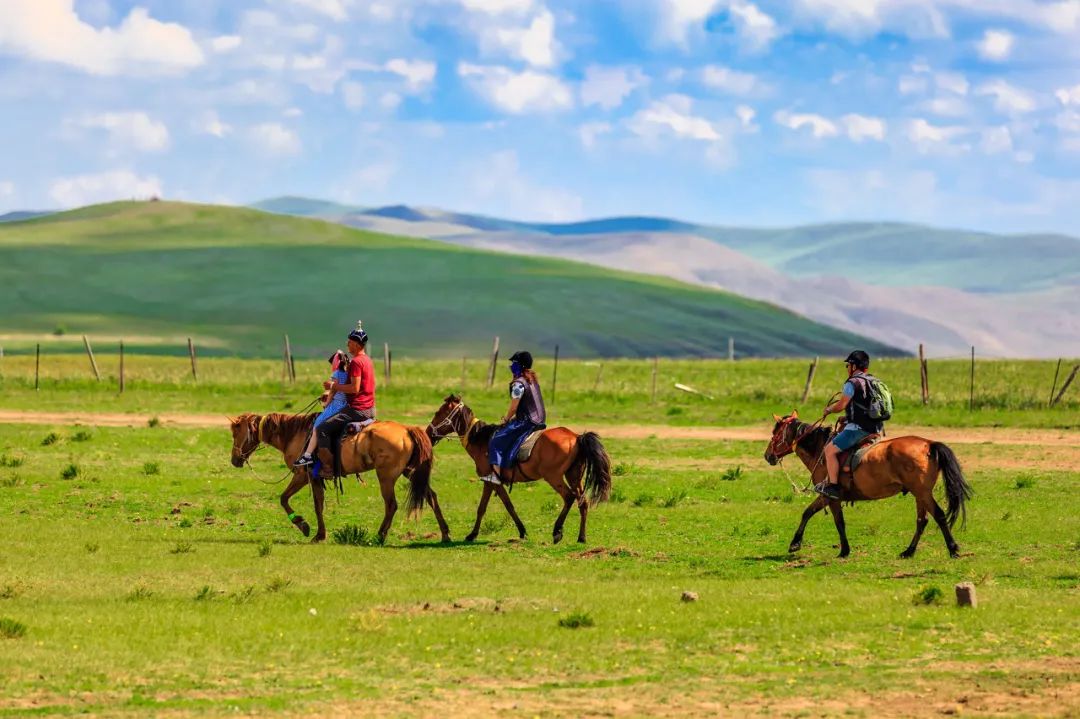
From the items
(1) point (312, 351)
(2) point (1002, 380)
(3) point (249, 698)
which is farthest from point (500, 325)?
(3) point (249, 698)

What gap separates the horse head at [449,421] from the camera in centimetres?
2372

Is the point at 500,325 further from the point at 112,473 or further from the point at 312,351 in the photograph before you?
the point at 112,473

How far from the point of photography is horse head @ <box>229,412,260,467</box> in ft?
79.8

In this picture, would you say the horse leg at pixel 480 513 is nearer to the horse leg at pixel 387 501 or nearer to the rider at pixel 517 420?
the rider at pixel 517 420

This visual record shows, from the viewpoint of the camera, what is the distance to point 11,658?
14.8m

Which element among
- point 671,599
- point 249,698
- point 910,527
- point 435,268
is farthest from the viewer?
point 435,268

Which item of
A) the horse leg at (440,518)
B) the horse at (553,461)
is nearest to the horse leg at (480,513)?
the horse at (553,461)

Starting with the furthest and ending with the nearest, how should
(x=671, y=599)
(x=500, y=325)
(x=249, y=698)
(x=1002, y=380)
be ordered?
(x=500, y=325), (x=1002, y=380), (x=671, y=599), (x=249, y=698)

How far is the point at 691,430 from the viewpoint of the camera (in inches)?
1804

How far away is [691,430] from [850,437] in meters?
24.2

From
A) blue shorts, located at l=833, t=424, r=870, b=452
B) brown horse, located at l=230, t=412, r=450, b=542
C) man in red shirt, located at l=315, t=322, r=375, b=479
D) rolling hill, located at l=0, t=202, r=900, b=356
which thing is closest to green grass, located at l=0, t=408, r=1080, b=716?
brown horse, located at l=230, t=412, r=450, b=542

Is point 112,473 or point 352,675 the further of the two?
point 112,473

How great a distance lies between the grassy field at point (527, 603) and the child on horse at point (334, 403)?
1.22m

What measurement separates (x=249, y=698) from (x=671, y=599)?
6276 millimetres
